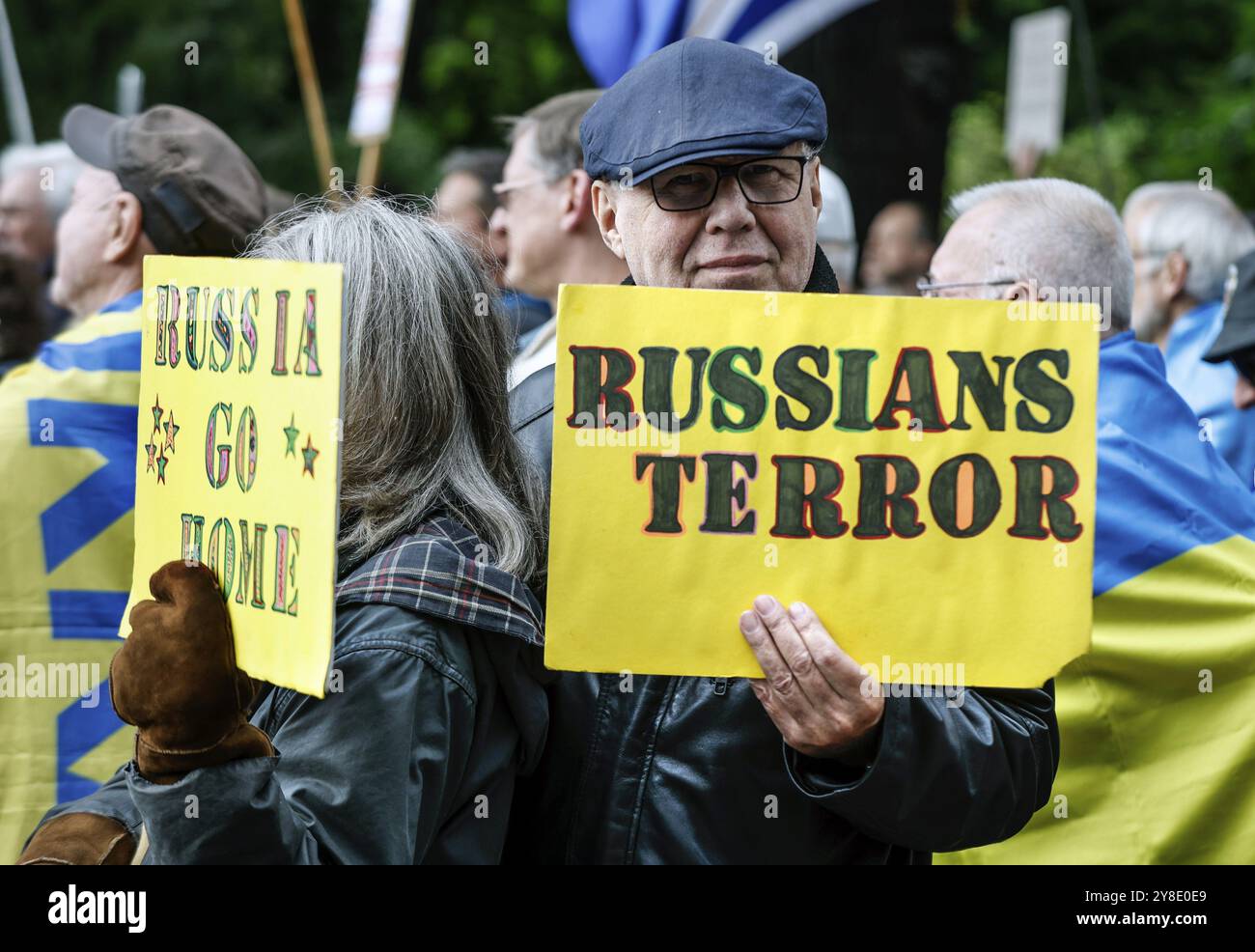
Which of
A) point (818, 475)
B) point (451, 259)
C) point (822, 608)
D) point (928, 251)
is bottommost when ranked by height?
point (822, 608)

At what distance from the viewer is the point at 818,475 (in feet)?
6.38

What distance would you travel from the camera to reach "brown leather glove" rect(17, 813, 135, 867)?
2080 mm

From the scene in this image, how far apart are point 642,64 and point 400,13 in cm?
562

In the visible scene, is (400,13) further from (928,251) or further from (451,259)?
(451,259)

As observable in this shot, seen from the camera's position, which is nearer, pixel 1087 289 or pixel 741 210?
pixel 741 210

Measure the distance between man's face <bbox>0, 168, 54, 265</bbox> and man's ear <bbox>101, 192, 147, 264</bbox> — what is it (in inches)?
130

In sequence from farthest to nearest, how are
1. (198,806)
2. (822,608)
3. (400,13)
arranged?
(400,13)
(822,608)
(198,806)

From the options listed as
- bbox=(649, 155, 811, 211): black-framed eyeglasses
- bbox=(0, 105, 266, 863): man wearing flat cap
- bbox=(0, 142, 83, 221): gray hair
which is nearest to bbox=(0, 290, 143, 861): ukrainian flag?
bbox=(0, 105, 266, 863): man wearing flat cap

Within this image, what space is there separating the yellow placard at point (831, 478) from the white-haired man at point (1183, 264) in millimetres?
3311

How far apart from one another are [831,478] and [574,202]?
2550mm

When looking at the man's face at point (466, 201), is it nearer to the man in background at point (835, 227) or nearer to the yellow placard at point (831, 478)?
the man in background at point (835, 227)

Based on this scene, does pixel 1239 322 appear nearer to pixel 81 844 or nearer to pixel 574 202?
pixel 574 202

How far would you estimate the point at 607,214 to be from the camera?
8.00 feet

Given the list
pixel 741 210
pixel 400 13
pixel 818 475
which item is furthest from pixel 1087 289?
pixel 400 13
